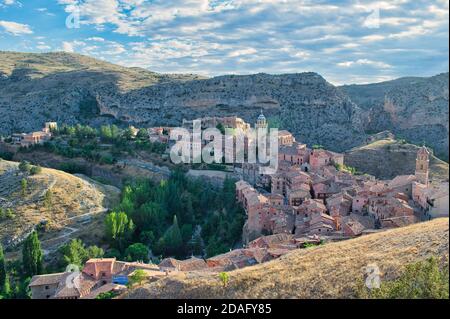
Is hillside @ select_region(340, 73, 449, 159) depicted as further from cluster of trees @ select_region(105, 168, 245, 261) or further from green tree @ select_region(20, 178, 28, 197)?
green tree @ select_region(20, 178, 28, 197)

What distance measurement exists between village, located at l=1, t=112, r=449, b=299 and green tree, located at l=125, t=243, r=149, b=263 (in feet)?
12.9

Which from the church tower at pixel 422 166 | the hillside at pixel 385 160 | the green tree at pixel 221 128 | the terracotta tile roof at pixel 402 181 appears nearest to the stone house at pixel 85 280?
the terracotta tile roof at pixel 402 181

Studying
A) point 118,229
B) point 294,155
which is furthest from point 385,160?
point 118,229

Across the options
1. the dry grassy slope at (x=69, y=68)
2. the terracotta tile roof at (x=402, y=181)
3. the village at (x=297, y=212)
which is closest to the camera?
the village at (x=297, y=212)

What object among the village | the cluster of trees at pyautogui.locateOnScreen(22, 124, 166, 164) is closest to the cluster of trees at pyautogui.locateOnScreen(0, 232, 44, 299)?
the village

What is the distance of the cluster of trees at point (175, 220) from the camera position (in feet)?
87.5

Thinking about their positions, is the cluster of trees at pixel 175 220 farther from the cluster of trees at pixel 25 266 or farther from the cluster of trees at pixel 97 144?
the cluster of trees at pixel 97 144

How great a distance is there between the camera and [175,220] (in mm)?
27641

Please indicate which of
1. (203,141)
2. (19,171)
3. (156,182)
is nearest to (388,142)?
(203,141)

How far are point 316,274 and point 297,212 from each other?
14651 mm

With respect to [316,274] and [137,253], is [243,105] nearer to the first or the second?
[137,253]

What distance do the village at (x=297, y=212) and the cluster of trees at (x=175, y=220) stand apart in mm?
1367
